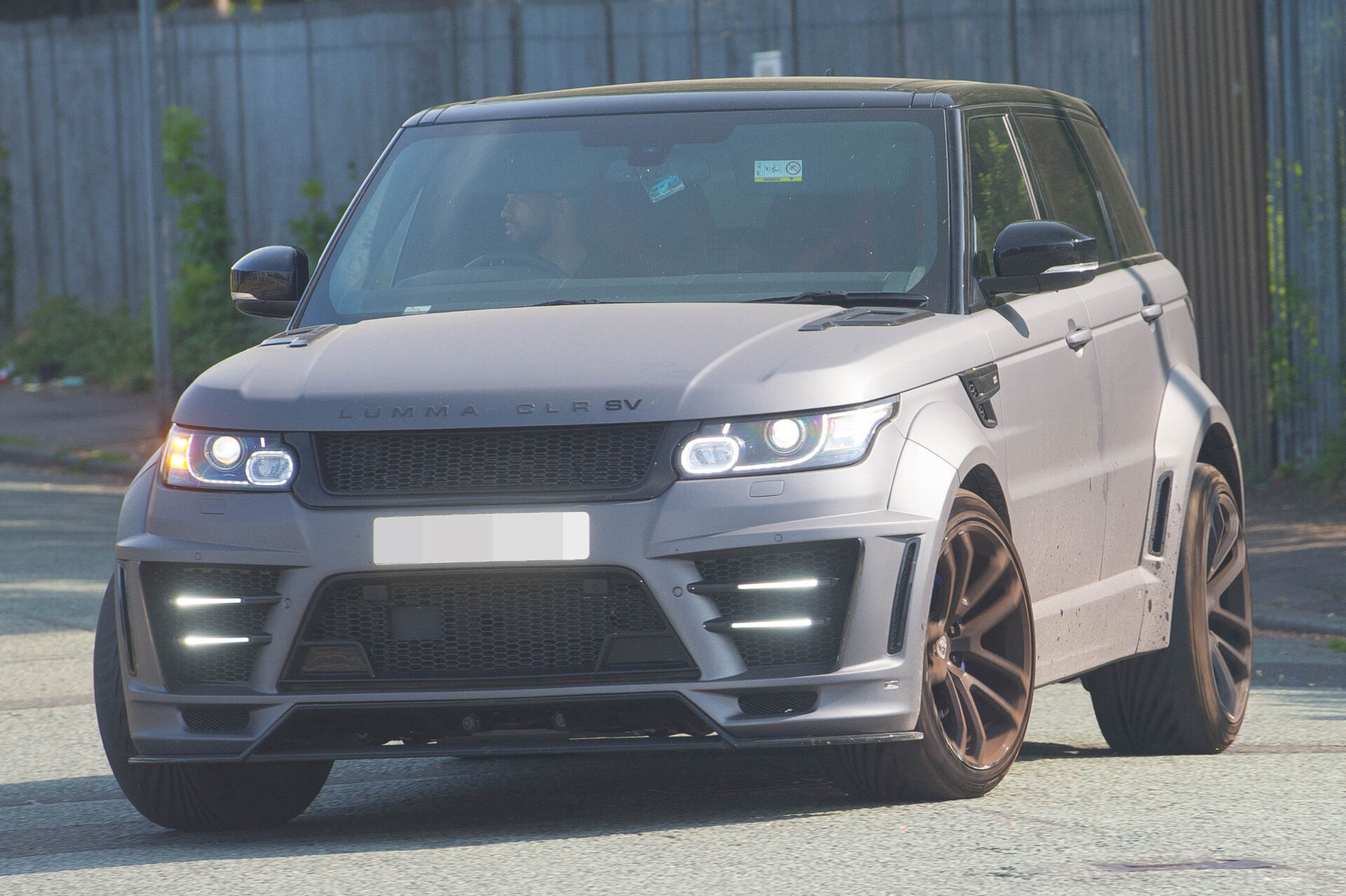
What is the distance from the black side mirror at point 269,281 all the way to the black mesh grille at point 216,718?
4.90 feet

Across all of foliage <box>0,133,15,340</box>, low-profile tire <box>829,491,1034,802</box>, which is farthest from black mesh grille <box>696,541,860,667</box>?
foliage <box>0,133,15,340</box>

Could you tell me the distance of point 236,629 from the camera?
5109 millimetres

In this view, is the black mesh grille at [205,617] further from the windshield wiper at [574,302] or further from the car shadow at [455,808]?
the windshield wiper at [574,302]

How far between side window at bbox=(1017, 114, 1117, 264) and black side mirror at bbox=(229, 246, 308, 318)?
2145 mm

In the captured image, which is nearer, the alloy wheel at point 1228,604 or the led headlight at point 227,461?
the led headlight at point 227,461

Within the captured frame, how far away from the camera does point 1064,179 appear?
6.86m

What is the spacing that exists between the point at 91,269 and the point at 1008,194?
17.4 meters

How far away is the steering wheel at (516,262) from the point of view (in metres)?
6.04

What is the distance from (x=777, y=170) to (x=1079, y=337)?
0.95 meters

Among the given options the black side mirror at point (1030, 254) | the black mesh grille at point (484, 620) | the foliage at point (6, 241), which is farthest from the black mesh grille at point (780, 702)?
the foliage at point (6, 241)

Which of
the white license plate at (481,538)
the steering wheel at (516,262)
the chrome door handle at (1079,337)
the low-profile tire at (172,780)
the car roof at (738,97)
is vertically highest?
the car roof at (738,97)

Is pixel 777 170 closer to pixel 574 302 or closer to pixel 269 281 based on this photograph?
pixel 574 302

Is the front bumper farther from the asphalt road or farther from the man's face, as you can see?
the man's face

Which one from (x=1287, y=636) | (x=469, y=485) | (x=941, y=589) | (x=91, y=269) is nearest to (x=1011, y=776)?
(x=941, y=589)
